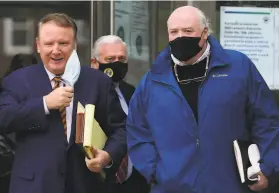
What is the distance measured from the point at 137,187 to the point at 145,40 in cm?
259

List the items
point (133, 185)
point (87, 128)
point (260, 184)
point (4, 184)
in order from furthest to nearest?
point (4, 184) < point (133, 185) < point (260, 184) < point (87, 128)

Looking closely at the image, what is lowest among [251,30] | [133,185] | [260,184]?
[133,185]

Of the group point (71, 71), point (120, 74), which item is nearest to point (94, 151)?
point (71, 71)

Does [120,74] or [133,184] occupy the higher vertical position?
[120,74]

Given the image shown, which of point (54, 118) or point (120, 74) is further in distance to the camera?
point (120, 74)

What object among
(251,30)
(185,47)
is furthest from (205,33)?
(251,30)

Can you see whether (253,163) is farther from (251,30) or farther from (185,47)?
(251,30)

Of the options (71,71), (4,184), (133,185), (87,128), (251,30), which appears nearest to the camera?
(87,128)

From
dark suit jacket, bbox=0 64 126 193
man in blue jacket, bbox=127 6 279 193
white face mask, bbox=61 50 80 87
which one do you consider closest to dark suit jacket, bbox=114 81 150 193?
dark suit jacket, bbox=0 64 126 193

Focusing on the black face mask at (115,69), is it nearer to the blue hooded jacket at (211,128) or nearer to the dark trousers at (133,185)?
the dark trousers at (133,185)

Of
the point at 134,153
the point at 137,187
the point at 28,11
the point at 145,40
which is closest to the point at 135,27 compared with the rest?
the point at 145,40

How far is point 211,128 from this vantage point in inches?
134

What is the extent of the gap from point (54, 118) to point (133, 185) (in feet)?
3.26

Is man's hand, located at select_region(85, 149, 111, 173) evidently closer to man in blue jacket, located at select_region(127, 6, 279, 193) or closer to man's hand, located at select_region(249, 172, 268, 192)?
man in blue jacket, located at select_region(127, 6, 279, 193)
